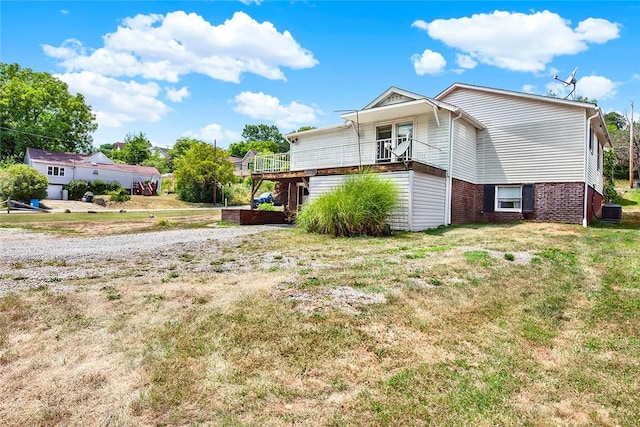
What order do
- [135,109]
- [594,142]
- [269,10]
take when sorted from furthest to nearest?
[135,109]
[594,142]
[269,10]

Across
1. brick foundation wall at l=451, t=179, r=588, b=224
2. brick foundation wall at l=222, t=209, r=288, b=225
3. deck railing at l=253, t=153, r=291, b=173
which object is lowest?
brick foundation wall at l=222, t=209, r=288, b=225

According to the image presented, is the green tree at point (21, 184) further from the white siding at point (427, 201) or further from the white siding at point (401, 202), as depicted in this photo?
the white siding at point (427, 201)

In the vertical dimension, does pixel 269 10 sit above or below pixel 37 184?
above

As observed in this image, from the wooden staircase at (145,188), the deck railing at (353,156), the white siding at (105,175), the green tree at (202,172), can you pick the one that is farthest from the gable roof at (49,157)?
the deck railing at (353,156)

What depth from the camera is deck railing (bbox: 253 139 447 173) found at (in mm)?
13742

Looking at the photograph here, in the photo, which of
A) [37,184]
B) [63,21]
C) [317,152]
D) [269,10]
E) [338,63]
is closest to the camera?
[63,21]

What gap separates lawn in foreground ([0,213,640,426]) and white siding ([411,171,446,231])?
6144 millimetres

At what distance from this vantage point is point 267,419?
7.66ft

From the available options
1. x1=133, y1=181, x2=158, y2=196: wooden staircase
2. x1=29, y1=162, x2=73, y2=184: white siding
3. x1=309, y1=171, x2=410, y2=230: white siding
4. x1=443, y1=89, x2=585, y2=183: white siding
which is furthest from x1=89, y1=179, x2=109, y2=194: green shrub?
x1=443, y1=89, x2=585, y2=183: white siding

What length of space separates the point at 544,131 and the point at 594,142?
3071 millimetres

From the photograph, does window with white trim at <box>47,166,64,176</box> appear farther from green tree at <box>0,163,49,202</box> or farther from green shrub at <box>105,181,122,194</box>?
green tree at <box>0,163,49,202</box>

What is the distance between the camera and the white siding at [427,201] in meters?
11.9

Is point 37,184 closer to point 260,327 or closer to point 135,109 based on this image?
point 135,109

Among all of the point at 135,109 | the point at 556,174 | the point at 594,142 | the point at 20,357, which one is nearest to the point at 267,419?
the point at 20,357
